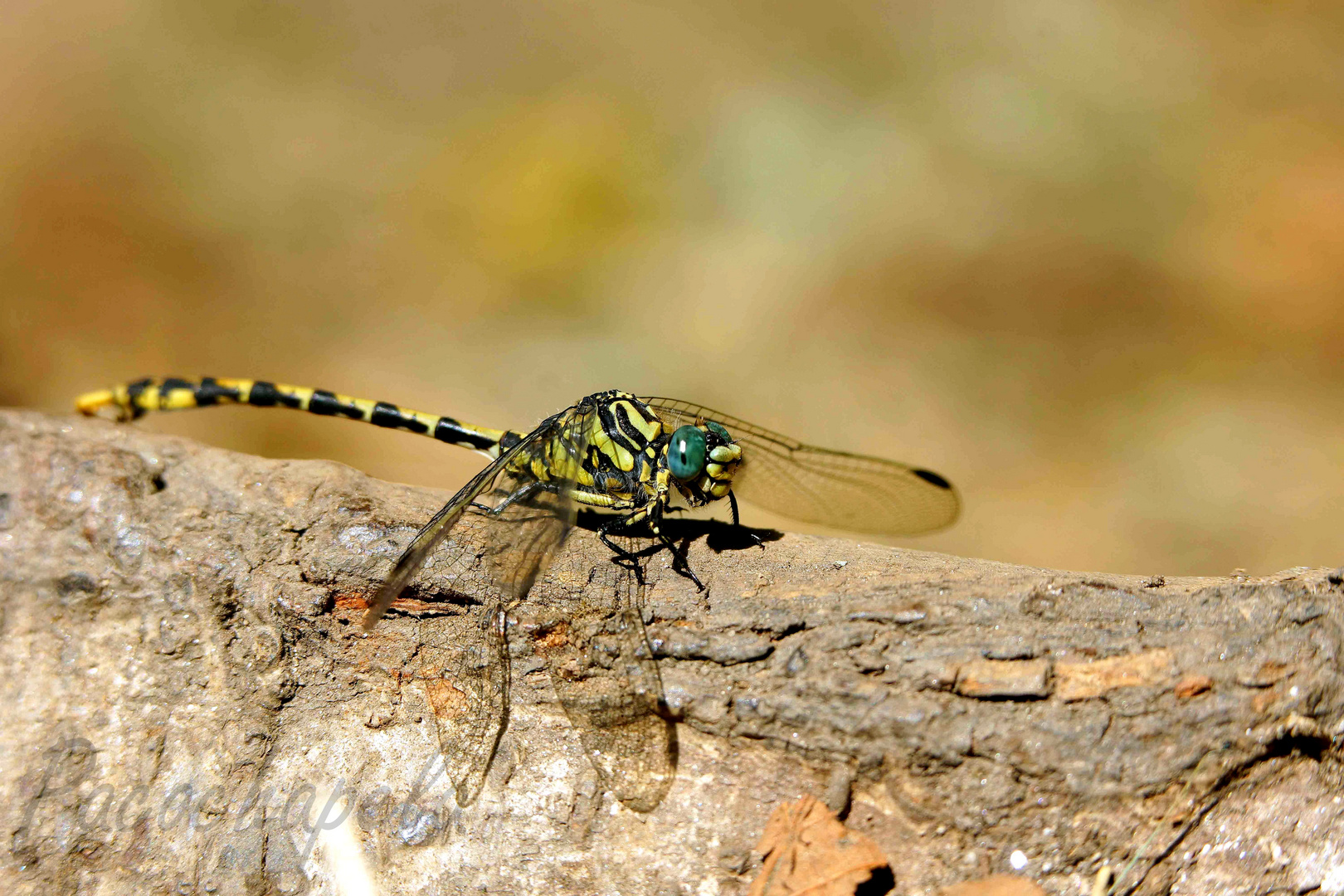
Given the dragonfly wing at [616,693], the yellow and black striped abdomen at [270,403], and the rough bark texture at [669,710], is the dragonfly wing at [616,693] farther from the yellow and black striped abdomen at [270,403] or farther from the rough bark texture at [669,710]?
the yellow and black striped abdomen at [270,403]

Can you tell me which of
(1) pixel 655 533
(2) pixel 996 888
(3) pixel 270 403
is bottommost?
(2) pixel 996 888

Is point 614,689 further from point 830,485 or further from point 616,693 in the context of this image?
point 830,485

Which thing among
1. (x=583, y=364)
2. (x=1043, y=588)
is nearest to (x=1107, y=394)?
(x=583, y=364)

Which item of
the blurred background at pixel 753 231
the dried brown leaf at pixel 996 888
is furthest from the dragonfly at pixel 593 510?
the blurred background at pixel 753 231

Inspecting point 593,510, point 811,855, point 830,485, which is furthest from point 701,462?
→ point 811,855

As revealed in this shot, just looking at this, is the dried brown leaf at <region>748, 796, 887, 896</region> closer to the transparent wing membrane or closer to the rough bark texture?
the rough bark texture

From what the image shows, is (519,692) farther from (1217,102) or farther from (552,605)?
(1217,102)
